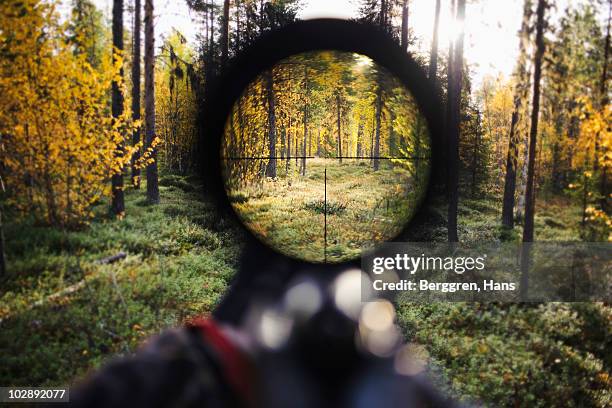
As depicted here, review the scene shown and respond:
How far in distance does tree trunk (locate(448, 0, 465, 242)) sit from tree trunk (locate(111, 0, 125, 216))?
10.5ft

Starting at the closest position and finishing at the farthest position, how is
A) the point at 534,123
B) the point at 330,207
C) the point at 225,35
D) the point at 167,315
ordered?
1. the point at 225,35
2. the point at 167,315
3. the point at 330,207
4. the point at 534,123

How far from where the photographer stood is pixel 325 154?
13.2 ft

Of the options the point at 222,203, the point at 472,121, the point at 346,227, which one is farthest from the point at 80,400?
the point at 472,121

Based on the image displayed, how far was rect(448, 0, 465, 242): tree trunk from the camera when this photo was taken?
12.4 ft

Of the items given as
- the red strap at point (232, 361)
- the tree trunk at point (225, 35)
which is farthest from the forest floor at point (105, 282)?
the red strap at point (232, 361)

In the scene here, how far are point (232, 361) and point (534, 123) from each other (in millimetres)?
4853

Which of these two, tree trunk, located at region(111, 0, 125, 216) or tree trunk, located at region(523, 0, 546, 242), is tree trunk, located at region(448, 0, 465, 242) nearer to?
tree trunk, located at region(523, 0, 546, 242)

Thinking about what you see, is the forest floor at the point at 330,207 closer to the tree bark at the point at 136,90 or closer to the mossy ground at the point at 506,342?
the mossy ground at the point at 506,342

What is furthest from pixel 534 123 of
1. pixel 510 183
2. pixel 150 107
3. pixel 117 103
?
pixel 117 103

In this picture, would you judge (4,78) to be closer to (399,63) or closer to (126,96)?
(126,96)

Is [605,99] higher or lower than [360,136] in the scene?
higher

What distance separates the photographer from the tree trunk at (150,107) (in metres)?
4.01

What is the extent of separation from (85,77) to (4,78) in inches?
25.8

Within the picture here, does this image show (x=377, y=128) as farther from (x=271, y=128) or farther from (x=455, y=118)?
(x=455, y=118)
